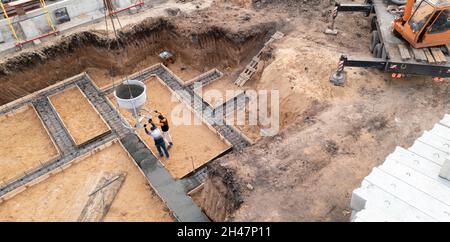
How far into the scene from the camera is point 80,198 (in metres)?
9.26

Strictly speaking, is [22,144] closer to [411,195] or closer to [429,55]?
[411,195]

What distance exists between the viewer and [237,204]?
7.32 m

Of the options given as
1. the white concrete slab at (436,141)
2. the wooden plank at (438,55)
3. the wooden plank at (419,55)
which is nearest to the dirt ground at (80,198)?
the white concrete slab at (436,141)

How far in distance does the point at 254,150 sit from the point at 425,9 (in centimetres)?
649

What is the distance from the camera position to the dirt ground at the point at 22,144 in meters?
10.4

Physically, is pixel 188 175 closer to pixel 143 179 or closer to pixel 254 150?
pixel 143 179

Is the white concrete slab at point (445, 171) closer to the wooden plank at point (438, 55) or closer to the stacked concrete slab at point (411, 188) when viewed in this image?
the stacked concrete slab at point (411, 188)

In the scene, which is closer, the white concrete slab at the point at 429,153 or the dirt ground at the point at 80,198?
the white concrete slab at the point at 429,153

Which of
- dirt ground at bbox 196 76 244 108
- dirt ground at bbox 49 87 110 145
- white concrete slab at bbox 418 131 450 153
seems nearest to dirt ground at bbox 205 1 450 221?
dirt ground at bbox 196 76 244 108

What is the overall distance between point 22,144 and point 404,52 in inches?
481

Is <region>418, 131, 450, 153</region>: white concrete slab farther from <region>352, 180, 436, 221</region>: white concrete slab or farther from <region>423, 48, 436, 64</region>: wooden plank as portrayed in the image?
<region>423, 48, 436, 64</region>: wooden plank

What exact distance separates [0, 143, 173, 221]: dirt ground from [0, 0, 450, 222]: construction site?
0.12ft

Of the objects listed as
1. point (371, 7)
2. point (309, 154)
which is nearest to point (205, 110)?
point (309, 154)

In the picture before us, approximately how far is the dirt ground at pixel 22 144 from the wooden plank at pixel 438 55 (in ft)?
38.0
